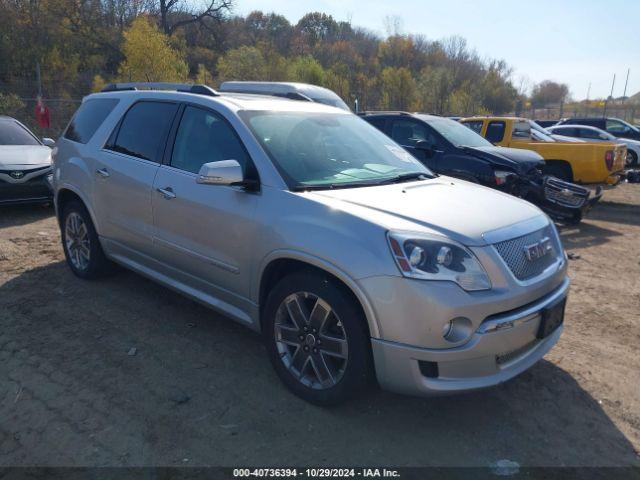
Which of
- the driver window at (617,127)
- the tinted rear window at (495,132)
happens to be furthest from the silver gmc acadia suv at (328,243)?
the driver window at (617,127)

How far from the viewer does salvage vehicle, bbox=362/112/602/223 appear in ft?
25.3

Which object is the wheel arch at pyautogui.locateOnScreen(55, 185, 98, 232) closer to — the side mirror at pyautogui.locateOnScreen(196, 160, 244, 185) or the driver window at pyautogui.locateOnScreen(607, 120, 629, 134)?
the side mirror at pyautogui.locateOnScreen(196, 160, 244, 185)

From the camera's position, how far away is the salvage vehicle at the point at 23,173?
7820 mm

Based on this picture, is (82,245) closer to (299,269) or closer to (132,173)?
(132,173)

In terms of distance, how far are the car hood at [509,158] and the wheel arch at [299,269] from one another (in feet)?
18.3

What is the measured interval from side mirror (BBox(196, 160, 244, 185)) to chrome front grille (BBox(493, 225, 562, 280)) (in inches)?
63.6

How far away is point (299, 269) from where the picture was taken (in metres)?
3.19

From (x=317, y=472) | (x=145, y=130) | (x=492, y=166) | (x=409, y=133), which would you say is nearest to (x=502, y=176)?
(x=492, y=166)

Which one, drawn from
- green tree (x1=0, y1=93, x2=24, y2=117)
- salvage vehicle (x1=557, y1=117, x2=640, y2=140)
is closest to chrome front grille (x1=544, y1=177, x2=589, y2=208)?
salvage vehicle (x1=557, y1=117, x2=640, y2=140)

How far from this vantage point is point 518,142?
11.0 meters

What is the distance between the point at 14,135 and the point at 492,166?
8175 millimetres

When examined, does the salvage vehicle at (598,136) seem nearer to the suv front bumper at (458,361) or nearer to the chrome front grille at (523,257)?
the chrome front grille at (523,257)

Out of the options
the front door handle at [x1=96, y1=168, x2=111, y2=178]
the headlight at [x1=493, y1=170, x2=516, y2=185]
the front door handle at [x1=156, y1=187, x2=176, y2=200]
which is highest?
the front door handle at [x1=96, y1=168, x2=111, y2=178]

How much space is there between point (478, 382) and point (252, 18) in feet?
224
